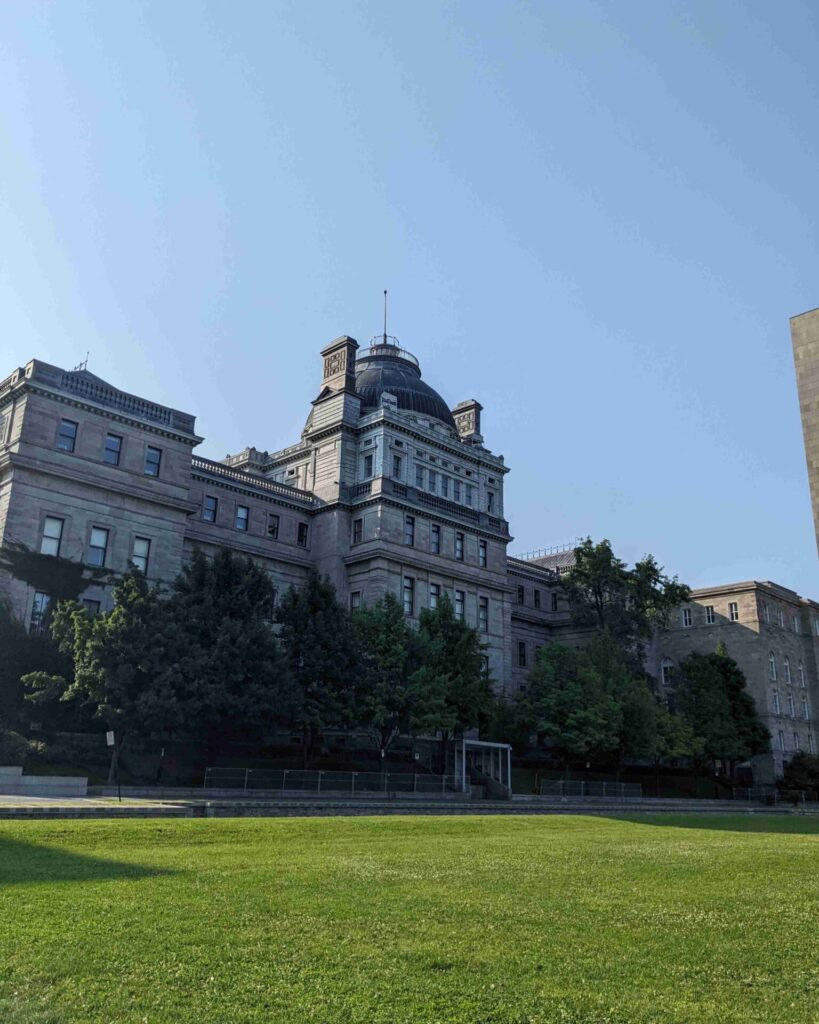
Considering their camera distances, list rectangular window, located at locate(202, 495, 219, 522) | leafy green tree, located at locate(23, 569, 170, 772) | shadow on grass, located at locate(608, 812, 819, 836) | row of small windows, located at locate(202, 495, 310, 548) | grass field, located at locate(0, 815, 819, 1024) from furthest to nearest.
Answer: row of small windows, located at locate(202, 495, 310, 548) < rectangular window, located at locate(202, 495, 219, 522) < leafy green tree, located at locate(23, 569, 170, 772) < shadow on grass, located at locate(608, 812, 819, 836) < grass field, located at locate(0, 815, 819, 1024)

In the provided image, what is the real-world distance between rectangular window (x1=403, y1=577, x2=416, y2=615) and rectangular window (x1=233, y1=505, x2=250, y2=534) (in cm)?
1094

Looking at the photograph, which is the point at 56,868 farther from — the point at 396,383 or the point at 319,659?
the point at 396,383

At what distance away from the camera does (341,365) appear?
64188mm

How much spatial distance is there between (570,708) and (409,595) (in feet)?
41.9

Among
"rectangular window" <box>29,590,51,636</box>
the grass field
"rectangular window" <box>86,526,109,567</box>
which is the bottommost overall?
the grass field

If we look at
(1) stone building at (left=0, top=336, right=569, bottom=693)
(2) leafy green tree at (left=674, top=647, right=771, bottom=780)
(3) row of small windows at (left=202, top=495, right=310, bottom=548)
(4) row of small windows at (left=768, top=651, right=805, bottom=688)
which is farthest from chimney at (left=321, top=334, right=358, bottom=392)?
(4) row of small windows at (left=768, top=651, right=805, bottom=688)

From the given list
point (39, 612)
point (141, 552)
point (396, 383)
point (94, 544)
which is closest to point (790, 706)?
point (396, 383)

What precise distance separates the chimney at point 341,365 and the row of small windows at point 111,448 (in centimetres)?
1708

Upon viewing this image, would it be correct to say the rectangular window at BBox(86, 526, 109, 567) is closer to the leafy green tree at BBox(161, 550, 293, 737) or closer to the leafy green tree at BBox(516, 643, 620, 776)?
the leafy green tree at BBox(161, 550, 293, 737)

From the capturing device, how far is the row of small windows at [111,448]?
45.9 m

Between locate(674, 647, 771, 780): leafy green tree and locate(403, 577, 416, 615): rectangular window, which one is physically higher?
locate(403, 577, 416, 615): rectangular window

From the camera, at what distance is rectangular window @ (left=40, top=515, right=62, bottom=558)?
44094mm

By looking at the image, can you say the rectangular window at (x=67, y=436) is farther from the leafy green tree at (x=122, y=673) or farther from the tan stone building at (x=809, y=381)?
the tan stone building at (x=809, y=381)

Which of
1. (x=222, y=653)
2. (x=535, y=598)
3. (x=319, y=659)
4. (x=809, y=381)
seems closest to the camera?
(x=809, y=381)
